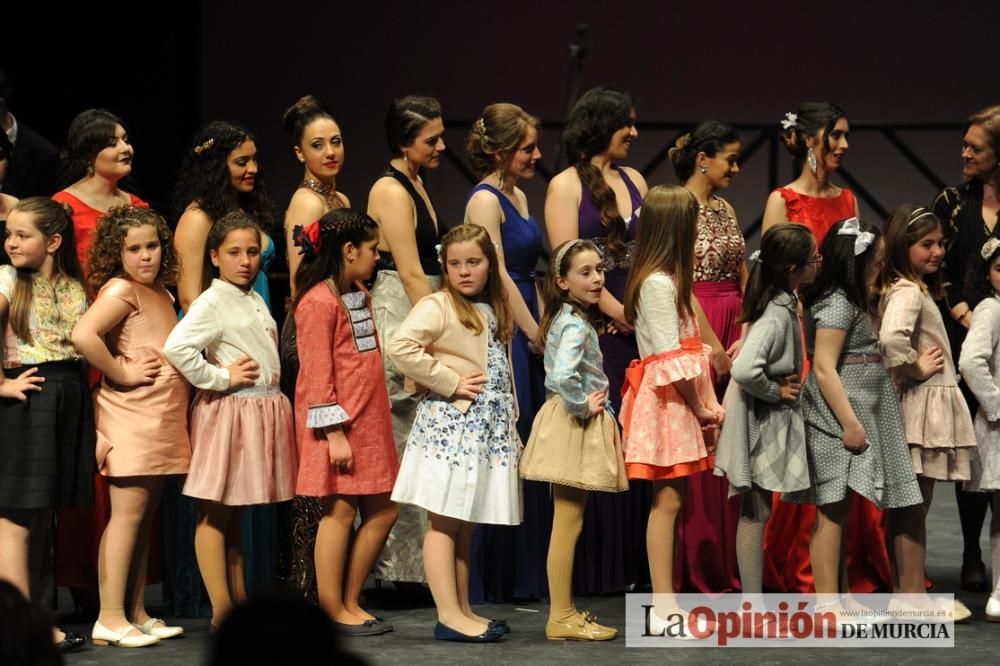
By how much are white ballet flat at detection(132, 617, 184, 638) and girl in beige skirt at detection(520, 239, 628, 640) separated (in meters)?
1.05

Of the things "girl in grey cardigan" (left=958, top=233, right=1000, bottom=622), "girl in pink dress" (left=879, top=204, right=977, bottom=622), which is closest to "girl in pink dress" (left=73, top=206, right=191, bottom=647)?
"girl in pink dress" (left=879, top=204, right=977, bottom=622)

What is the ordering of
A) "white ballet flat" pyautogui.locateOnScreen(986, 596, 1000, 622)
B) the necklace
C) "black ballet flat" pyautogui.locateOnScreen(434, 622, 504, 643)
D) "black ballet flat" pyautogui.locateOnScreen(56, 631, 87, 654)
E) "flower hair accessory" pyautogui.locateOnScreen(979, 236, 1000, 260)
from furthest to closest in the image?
the necklace < "flower hair accessory" pyautogui.locateOnScreen(979, 236, 1000, 260) < "white ballet flat" pyautogui.locateOnScreen(986, 596, 1000, 622) < "black ballet flat" pyautogui.locateOnScreen(434, 622, 504, 643) < "black ballet flat" pyautogui.locateOnScreen(56, 631, 87, 654)

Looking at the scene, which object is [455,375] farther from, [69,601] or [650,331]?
[69,601]

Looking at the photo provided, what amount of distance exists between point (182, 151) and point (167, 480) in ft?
10.4

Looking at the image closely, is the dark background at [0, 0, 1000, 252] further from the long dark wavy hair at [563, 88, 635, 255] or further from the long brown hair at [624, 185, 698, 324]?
the long brown hair at [624, 185, 698, 324]

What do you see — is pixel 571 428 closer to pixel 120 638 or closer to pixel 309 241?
pixel 309 241

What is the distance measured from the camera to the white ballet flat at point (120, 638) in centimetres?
410

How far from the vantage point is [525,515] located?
487 cm

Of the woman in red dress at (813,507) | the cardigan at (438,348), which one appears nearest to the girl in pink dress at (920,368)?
the woman in red dress at (813,507)

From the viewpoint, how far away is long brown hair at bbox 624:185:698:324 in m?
4.27

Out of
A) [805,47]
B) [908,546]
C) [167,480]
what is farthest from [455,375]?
[805,47]

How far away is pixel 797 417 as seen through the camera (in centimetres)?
420

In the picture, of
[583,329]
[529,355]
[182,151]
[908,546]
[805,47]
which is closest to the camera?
[583,329]

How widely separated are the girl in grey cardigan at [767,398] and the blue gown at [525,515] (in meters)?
0.78
